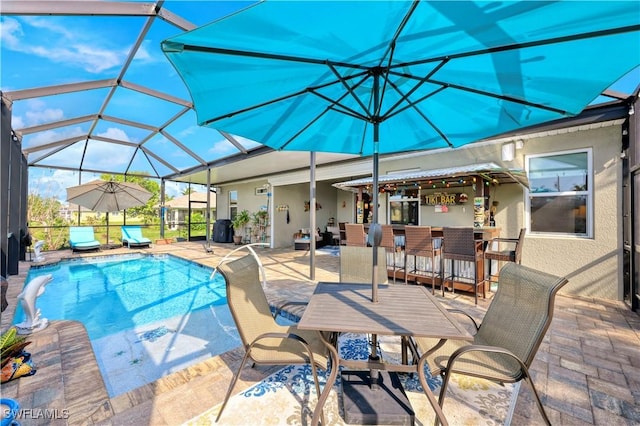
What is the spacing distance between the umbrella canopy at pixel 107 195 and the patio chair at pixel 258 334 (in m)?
10.3

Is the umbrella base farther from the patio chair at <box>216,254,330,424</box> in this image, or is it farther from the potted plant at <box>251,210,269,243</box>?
the potted plant at <box>251,210,269,243</box>

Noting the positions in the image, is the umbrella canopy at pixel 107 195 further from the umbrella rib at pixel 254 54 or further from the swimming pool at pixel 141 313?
the umbrella rib at pixel 254 54

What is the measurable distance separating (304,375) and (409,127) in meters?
2.74

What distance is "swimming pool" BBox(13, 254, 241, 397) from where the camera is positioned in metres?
3.08

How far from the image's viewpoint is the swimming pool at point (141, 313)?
3082 millimetres

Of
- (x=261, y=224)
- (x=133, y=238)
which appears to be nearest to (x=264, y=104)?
(x=261, y=224)

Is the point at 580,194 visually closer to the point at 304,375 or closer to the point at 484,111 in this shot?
the point at 484,111

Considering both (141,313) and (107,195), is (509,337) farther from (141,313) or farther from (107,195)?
(107,195)

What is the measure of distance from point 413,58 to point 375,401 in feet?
8.38

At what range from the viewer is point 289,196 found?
1206 centimetres

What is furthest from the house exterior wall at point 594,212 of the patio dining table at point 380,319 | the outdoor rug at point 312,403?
the patio dining table at point 380,319

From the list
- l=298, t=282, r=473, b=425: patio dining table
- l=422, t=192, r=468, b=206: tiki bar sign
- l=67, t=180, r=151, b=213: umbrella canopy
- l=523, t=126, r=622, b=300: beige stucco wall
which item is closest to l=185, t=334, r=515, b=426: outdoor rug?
l=298, t=282, r=473, b=425: patio dining table

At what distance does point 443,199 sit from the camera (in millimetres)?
6797

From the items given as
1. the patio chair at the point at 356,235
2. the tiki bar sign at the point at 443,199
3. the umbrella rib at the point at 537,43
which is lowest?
the patio chair at the point at 356,235
